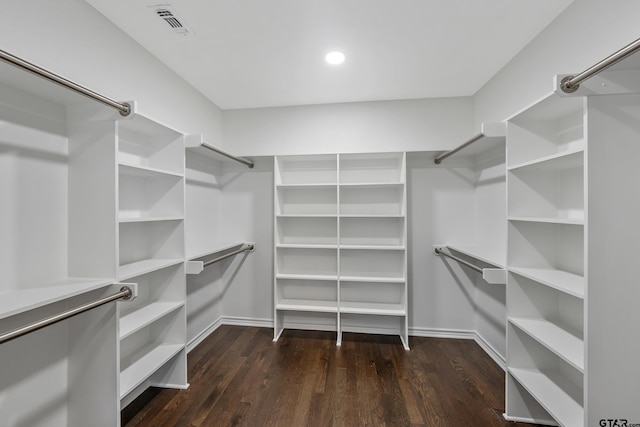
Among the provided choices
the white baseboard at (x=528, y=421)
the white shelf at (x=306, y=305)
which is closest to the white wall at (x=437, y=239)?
the white shelf at (x=306, y=305)

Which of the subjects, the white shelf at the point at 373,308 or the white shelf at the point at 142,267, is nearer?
the white shelf at the point at 142,267

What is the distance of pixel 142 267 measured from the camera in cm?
167

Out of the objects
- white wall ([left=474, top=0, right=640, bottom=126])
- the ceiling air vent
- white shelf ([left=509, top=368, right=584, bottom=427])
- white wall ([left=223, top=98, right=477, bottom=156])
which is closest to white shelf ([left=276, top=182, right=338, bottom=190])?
white wall ([left=223, top=98, right=477, bottom=156])

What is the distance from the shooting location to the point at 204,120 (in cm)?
271

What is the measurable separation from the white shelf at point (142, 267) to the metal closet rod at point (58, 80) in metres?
0.86

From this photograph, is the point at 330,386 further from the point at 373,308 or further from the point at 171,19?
the point at 171,19

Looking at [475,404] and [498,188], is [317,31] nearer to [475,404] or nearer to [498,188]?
[498,188]

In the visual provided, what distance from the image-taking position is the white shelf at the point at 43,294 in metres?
0.99

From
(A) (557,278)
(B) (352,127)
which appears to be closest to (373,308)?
(A) (557,278)

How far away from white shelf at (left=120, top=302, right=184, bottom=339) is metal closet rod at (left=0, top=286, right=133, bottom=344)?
0.28 meters

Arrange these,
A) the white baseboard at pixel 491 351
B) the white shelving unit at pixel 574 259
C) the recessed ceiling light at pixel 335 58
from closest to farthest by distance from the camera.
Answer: the white shelving unit at pixel 574 259, the recessed ceiling light at pixel 335 58, the white baseboard at pixel 491 351

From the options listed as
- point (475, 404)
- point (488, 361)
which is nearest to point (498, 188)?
point (488, 361)

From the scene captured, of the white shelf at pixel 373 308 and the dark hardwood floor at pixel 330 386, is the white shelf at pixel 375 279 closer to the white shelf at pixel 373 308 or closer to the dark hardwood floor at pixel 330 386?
the white shelf at pixel 373 308

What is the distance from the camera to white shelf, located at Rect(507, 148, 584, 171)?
49.0 inches
